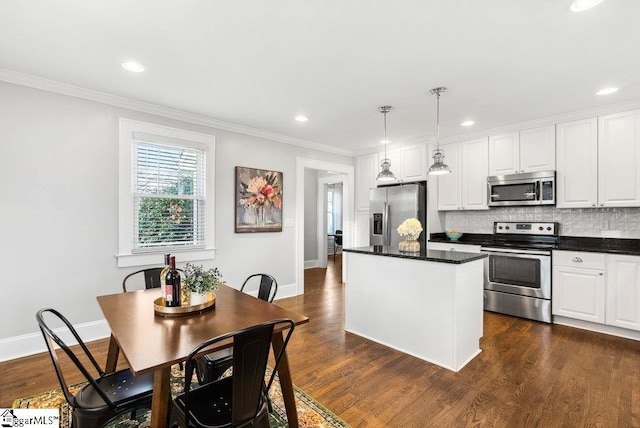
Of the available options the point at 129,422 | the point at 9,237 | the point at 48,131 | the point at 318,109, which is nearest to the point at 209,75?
the point at 318,109

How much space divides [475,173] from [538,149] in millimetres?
811

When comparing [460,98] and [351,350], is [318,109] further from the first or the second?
[351,350]

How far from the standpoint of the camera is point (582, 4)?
1.82 metres

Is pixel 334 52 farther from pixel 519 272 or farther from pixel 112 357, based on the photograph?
pixel 519 272

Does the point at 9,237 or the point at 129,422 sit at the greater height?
the point at 9,237

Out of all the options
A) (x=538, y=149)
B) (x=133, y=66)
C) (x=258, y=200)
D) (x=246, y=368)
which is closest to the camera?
(x=246, y=368)

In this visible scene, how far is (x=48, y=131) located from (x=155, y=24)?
179 cm

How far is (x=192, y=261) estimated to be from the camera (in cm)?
387

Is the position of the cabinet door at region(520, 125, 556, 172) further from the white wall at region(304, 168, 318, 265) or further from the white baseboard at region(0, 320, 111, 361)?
the white baseboard at region(0, 320, 111, 361)

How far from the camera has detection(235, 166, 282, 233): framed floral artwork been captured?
4.33m

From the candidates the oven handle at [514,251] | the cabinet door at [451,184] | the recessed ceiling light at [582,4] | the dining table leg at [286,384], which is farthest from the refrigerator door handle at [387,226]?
the dining table leg at [286,384]

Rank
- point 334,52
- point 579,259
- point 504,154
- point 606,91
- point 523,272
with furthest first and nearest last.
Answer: point 504,154
point 523,272
point 579,259
point 606,91
point 334,52

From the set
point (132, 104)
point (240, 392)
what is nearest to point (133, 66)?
point (132, 104)

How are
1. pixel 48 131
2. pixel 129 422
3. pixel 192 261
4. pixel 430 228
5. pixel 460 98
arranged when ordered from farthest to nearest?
pixel 430 228, pixel 192 261, pixel 460 98, pixel 48 131, pixel 129 422
